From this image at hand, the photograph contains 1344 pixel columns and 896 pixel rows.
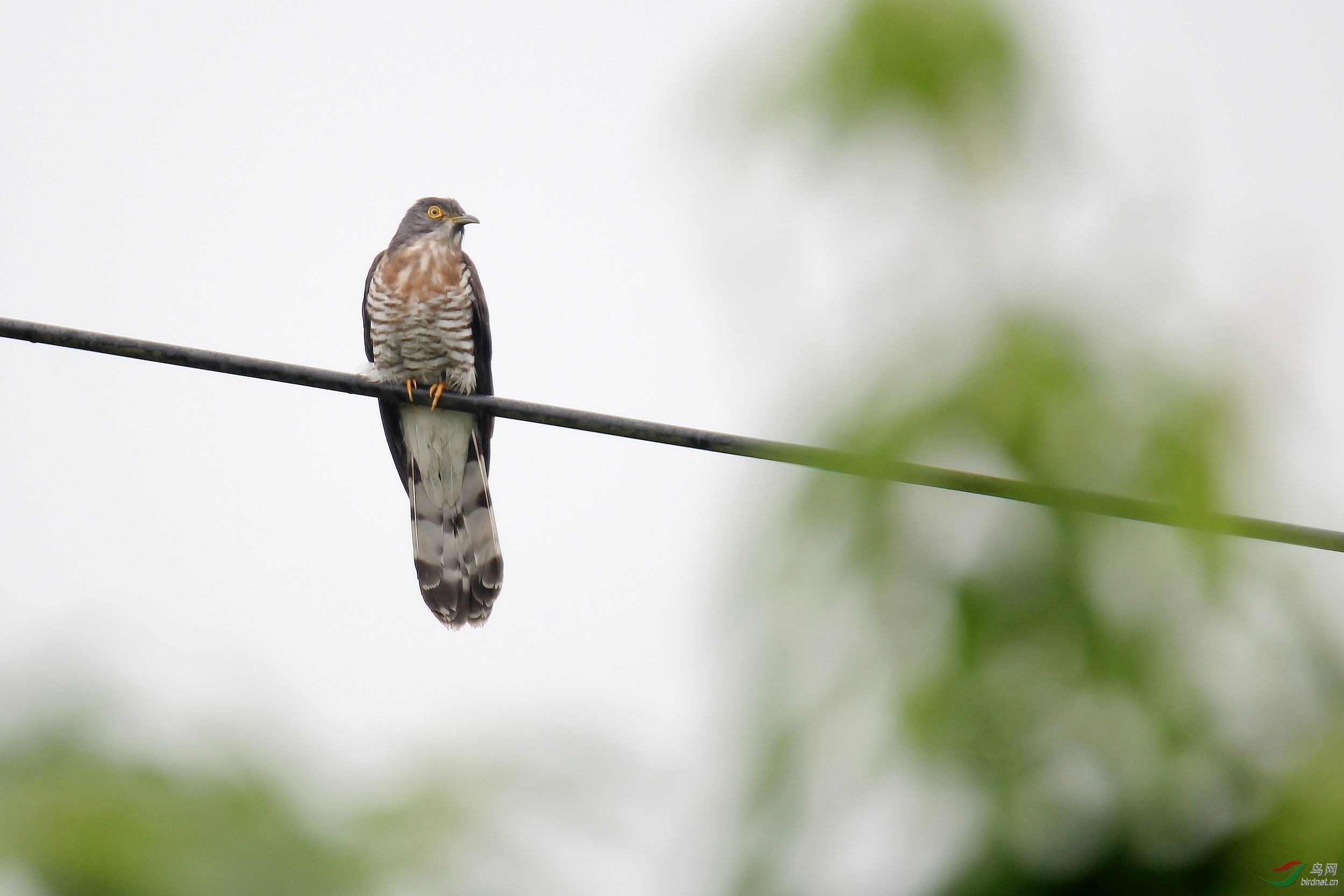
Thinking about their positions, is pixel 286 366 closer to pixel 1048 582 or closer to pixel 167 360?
Result: pixel 167 360

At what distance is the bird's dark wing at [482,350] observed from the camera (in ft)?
17.5

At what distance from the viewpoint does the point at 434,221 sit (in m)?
5.58

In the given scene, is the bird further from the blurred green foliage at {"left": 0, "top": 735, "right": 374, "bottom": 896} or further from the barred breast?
the blurred green foliage at {"left": 0, "top": 735, "right": 374, "bottom": 896}

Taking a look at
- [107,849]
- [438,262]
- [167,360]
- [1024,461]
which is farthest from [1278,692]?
[438,262]

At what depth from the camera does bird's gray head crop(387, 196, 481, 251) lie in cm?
553

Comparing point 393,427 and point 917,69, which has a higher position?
point 917,69

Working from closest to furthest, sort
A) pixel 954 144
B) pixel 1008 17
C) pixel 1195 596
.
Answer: pixel 1195 596
pixel 954 144
pixel 1008 17

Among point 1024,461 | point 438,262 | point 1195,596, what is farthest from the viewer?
point 438,262

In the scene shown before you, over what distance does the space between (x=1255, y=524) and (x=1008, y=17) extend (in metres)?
1.48

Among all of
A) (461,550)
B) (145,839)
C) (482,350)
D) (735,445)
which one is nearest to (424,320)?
(482,350)

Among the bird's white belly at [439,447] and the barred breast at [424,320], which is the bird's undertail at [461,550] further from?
the barred breast at [424,320]

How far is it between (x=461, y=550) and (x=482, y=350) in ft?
3.18

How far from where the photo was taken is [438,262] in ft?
17.4

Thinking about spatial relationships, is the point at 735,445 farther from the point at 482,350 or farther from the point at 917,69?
the point at 482,350
